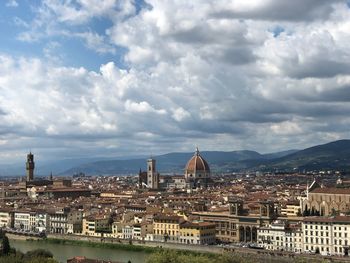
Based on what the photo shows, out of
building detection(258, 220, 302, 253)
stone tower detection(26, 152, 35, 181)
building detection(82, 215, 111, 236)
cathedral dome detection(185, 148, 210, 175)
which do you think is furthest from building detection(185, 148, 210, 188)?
building detection(258, 220, 302, 253)

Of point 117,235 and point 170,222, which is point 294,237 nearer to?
point 170,222

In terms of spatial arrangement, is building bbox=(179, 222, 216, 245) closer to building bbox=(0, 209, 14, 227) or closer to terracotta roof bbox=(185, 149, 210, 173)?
building bbox=(0, 209, 14, 227)

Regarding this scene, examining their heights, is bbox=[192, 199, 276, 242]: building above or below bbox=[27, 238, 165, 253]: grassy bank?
above

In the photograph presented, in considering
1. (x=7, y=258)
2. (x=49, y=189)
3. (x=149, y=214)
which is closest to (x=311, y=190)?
(x=149, y=214)

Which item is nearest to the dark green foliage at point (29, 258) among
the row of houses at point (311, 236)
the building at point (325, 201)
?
the row of houses at point (311, 236)

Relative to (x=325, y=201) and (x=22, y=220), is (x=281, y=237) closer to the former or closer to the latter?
(x=325, y=201)

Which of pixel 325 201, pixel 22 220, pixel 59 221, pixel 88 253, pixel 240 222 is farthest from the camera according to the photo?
pixel 22 220

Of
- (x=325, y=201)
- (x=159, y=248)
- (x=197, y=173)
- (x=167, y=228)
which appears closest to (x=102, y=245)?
(x=167, y=228)
